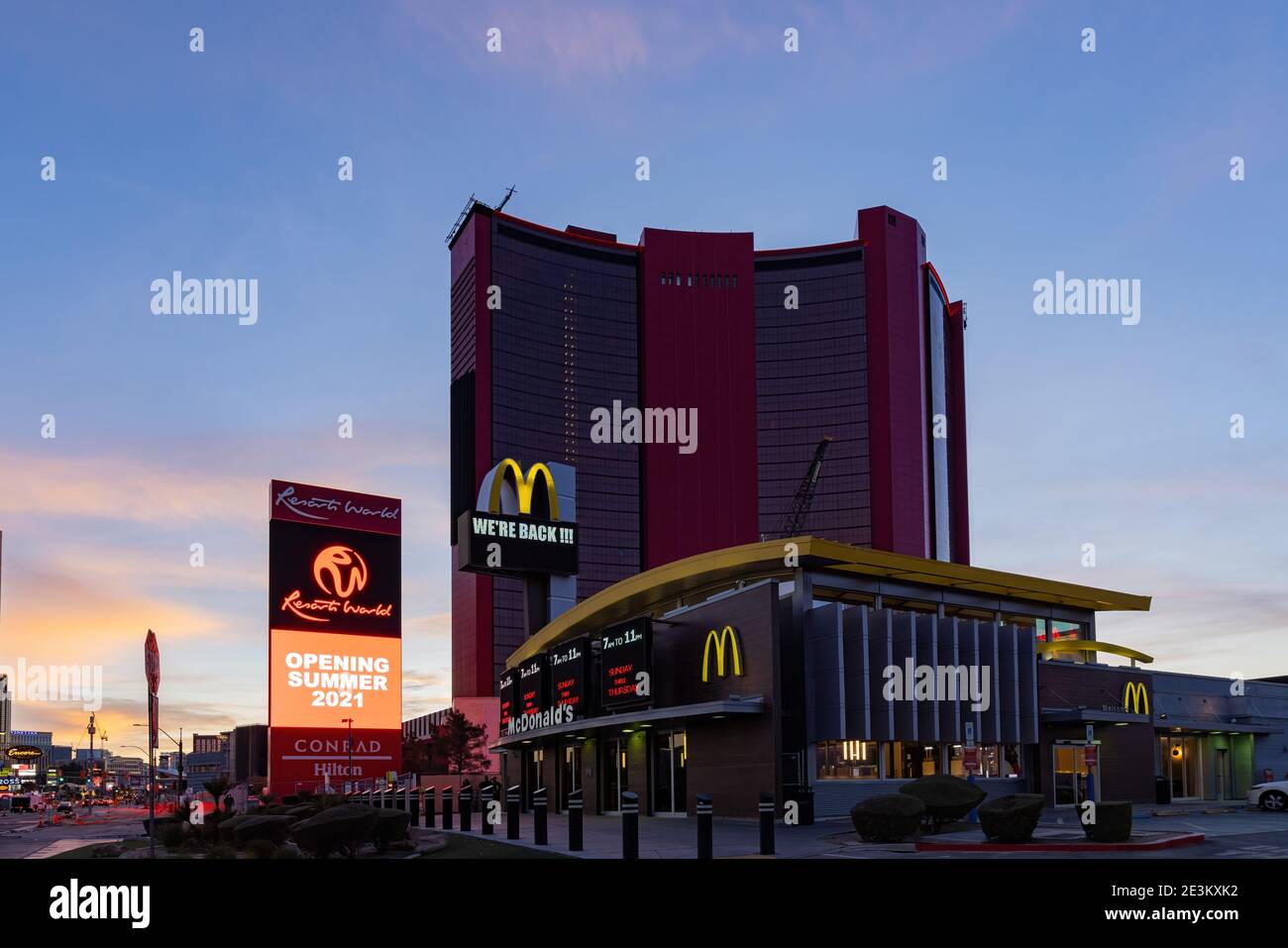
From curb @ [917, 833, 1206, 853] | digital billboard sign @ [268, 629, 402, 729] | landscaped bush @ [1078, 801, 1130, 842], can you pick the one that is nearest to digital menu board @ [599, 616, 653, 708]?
curb @ [917, 833, 1206, 853]

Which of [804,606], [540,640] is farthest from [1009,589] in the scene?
[540,640]

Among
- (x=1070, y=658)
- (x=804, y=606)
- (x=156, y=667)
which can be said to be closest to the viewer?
(x=156, y=667)

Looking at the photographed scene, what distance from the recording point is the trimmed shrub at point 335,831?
1017 inches

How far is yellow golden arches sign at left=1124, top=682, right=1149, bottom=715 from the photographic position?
50.4 m

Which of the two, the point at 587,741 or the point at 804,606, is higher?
the point at 804,606

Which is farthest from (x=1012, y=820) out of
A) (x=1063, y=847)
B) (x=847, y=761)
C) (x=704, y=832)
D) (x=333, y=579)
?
(x=333, y=579)

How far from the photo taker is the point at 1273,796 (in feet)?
140

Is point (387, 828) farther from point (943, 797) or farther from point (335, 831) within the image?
point (943, 797)

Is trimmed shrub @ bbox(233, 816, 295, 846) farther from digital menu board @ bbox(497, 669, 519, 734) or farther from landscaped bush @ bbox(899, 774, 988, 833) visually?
digital menu board @ bbox(497, 669, 519, 734)

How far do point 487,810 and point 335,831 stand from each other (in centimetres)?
976

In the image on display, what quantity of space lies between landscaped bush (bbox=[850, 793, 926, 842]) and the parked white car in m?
22.4
